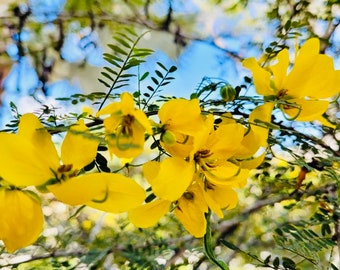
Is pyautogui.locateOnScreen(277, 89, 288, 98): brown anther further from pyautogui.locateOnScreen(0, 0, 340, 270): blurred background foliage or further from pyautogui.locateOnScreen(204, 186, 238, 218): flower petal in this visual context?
pyautogui.locateOnScreen(0, 0, 340, 270): blurred background foliage

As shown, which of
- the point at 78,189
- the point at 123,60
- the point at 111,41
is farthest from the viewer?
the point at 111,41

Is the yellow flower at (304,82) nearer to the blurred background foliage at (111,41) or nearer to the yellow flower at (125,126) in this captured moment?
the yellow flower at (125,126)

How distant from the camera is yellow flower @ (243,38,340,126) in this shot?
1.08ft

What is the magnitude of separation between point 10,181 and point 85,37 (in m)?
1.07

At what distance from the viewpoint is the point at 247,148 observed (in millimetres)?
311

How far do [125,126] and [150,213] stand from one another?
2.9 inches

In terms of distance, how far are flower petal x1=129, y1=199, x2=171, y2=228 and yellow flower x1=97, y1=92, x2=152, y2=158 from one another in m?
0.06

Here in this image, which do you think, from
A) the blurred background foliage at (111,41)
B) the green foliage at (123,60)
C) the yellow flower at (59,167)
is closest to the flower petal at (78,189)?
the yellow flower at (59,167)

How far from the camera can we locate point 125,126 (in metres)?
0.26

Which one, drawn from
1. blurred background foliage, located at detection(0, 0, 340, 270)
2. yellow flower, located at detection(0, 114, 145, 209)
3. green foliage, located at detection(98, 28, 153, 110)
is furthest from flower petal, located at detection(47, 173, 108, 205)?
blurred background foliage, located at detection(0, 0, 340, 270)

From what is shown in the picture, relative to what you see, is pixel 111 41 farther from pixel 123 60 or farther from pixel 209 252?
pixel 209 252

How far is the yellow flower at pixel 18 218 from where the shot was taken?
0.85 feet

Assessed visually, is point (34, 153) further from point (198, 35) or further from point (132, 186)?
point (198, 35)

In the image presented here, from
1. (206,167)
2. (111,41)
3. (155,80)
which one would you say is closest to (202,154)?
(206,167)
